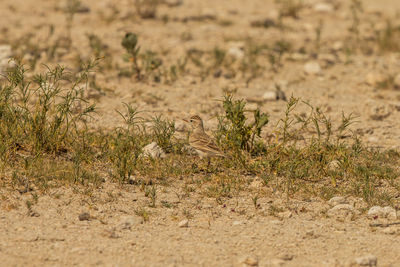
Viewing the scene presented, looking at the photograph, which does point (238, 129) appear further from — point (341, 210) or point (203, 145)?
point (341, 210)

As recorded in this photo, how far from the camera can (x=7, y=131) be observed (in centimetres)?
662

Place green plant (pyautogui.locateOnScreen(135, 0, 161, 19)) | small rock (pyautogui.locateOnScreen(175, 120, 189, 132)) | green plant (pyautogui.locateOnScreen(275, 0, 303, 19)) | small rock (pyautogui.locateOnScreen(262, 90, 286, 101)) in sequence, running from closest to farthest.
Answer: small rock (pyautogui.locateOnScreen(175, 120, 189, 132))
small rock (pyautogui.locateOnScreen(262, 90, 286, 101))
green plant (pyautogui.locateOnScreen(135, 0, 161, 19))
green plant (pyautogui.locateOnScreen(275, 0, 303, 19))

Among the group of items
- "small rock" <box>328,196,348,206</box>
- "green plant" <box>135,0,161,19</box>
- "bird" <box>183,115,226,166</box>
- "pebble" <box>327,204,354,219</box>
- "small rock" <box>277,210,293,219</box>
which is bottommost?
"small rock" <box>277,210,293,219</box>

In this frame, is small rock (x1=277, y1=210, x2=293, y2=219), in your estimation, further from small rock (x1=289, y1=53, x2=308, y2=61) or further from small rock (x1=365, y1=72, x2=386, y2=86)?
small rock (x1=289, y1=53, x2=308, y2=61)

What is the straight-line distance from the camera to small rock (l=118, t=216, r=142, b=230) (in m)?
5.46

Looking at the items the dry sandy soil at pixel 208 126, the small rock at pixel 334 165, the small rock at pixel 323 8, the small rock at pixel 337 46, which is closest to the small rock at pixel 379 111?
the dry sandy soil at pixel 208 126

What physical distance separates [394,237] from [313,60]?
631cm

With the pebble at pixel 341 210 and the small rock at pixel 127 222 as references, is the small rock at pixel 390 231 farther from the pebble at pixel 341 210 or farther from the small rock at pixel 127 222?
the small rock at pixel 127 222

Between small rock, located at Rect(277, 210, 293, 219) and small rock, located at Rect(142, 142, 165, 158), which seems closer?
small rock, located at Rect(277, 210, 293, 219)

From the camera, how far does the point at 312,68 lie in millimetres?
10820

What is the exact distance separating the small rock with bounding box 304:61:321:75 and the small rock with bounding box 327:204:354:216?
5101mm

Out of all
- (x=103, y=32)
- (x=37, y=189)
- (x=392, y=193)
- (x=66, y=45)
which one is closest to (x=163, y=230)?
(x=37, y=189)

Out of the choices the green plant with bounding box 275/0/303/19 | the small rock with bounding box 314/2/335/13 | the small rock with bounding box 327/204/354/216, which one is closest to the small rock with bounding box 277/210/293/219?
the small rock with bounding box 327/204/354/216

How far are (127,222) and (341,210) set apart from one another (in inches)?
77.5
